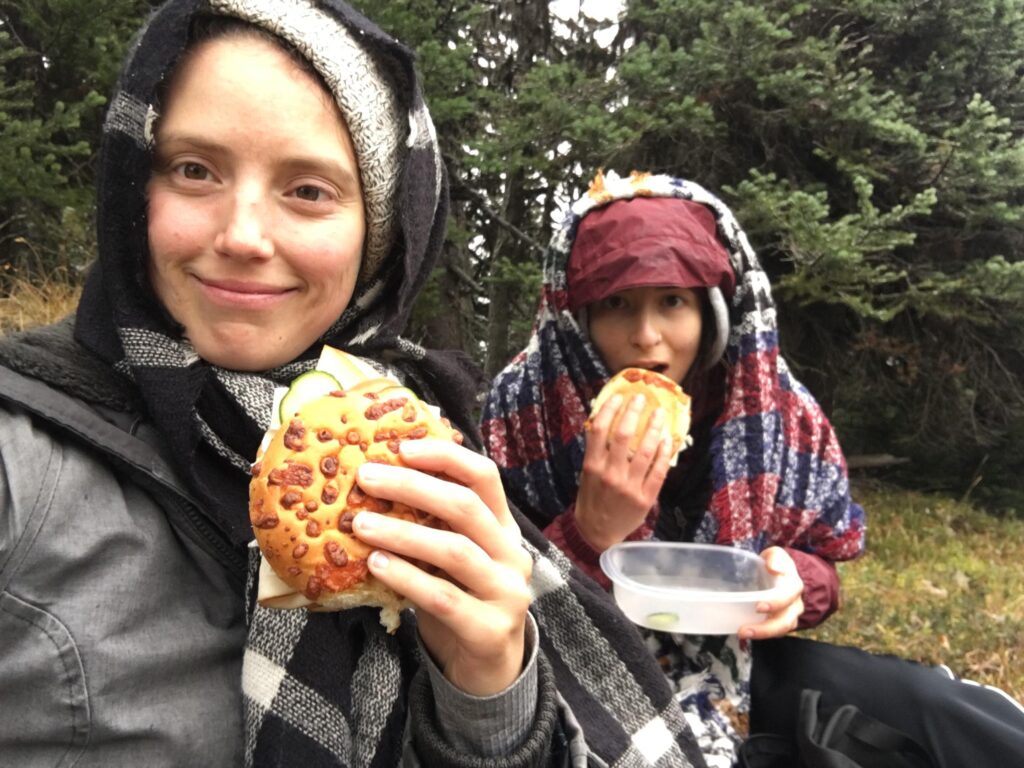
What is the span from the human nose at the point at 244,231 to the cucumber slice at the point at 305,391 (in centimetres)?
24

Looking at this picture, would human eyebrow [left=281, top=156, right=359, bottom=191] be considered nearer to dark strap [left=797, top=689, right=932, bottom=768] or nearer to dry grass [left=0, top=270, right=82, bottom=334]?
dark strap [left=797, top=689, right=932, bottom=768]

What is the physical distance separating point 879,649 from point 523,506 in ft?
7.74

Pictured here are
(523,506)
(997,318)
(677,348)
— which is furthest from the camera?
(997,318)

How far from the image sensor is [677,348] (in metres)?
2.68

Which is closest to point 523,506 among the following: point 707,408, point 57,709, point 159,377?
point 707,408

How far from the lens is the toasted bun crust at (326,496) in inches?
45.4

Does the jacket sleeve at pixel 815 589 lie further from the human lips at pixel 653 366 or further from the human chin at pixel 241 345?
the human chin at pixel 241 345

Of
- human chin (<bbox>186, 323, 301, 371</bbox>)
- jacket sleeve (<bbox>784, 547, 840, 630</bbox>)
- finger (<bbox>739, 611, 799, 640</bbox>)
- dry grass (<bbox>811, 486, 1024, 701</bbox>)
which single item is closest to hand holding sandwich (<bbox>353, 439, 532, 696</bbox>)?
human chin (<bbox>186, 323, 301, 371</bbox>)

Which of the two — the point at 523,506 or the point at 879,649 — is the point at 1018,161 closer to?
the point at 879,649

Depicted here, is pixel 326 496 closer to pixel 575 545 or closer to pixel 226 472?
pixel 226 472

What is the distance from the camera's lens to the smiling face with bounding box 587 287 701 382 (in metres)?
2.62

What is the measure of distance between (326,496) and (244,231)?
0.50 metres

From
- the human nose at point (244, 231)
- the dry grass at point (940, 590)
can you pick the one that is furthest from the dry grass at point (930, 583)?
the human nose at point (244, 231)

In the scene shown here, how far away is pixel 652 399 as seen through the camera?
240cm
